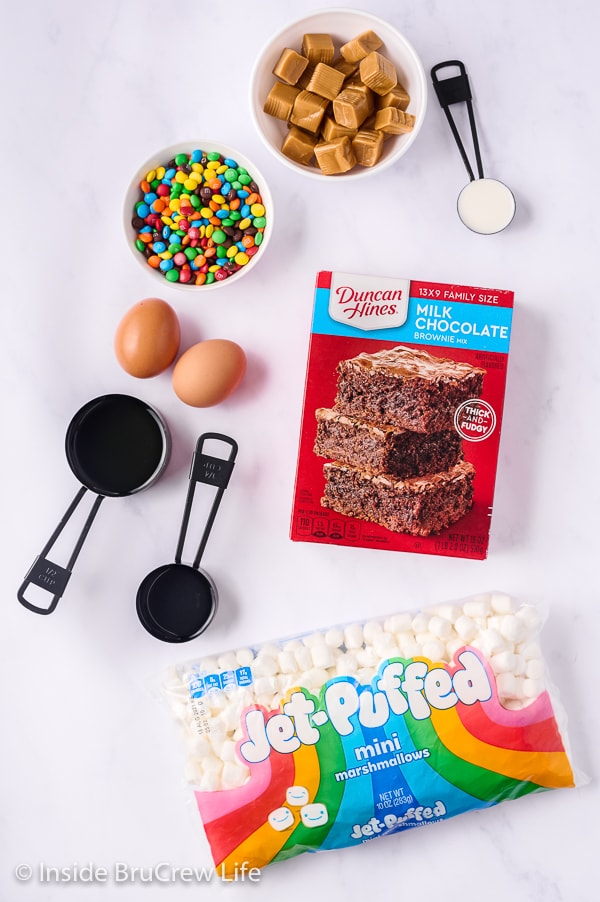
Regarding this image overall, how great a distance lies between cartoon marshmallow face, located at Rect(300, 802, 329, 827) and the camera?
1.28 metres

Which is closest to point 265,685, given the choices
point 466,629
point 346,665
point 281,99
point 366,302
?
point 346,665

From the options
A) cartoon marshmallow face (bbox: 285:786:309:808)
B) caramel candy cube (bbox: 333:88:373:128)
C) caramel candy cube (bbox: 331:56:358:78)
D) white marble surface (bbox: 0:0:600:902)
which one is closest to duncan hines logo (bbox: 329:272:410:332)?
white marble surface (bbox: 0:0:600:902)

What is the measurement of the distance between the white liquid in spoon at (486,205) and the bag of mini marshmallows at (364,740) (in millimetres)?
784

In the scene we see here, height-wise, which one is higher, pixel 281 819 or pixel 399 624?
pixel 399 624

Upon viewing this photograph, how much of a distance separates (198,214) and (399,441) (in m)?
0.58

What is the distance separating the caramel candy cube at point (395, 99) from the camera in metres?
1.32

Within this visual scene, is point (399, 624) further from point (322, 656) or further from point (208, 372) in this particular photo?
point (208, 372)

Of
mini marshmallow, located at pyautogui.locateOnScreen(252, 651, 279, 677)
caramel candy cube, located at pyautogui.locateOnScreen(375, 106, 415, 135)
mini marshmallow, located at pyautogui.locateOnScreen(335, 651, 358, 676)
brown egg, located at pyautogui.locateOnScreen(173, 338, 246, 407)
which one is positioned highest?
caramel candy cube, located at pyautogui.locateOnScreen(375, 106, 415, 135)

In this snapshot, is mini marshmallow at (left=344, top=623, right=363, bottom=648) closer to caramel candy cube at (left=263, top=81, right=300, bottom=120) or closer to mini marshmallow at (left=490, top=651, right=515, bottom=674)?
mini marshmallow at (left=490, top=651, right=515, bottom=674)

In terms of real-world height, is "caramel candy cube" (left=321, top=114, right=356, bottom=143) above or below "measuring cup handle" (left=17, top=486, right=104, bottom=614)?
above

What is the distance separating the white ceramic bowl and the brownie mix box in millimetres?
260

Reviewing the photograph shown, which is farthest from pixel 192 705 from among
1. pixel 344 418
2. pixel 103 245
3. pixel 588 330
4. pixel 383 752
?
pixel 588 330

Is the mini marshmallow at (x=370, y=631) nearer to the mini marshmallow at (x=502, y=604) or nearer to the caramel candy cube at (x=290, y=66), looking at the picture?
the mini marshmallow at (x=502, y=604)

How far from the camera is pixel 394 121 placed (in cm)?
129
